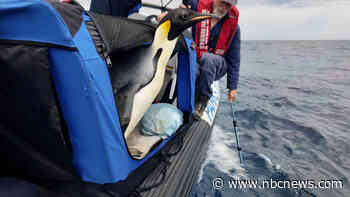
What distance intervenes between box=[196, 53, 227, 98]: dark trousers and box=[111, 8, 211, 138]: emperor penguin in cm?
135

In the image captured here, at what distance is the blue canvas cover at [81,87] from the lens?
28.9 inches

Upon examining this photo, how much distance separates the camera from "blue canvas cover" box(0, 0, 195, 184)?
2.41ft

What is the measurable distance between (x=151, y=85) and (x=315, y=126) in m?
3.77

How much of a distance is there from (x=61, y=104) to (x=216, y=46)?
103 inches

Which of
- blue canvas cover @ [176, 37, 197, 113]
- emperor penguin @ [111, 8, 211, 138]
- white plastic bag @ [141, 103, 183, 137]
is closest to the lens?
emperor penguin @ [111, 8, 211, 138]

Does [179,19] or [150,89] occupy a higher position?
[179,19]

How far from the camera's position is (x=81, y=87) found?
0.81 meters

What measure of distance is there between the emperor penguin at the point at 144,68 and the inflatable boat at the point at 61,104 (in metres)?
0.11

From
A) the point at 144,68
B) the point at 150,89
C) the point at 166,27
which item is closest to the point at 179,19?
the point at 166,27

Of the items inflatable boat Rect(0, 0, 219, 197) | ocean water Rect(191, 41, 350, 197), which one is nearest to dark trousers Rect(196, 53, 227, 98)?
ocean water Rect(191, 41, 350, 197)

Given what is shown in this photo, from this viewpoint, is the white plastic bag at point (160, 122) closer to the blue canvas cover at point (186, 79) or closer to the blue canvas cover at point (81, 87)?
the blue canvas cover at point (186, 79)

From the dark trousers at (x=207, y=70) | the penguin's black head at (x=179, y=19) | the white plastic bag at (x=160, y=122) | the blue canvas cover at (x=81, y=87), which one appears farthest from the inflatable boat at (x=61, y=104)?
the dark trousers at (x=207, y=70)

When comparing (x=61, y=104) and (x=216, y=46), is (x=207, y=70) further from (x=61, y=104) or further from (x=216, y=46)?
(x=61, y=104)

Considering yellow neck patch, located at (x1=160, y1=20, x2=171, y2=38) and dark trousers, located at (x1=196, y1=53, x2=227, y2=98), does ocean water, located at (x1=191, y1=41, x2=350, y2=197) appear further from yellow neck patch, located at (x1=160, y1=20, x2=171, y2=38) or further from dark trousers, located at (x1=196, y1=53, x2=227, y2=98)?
yellow neck patch, located at (x1=160, y1=20, x2=171, y2=38)
